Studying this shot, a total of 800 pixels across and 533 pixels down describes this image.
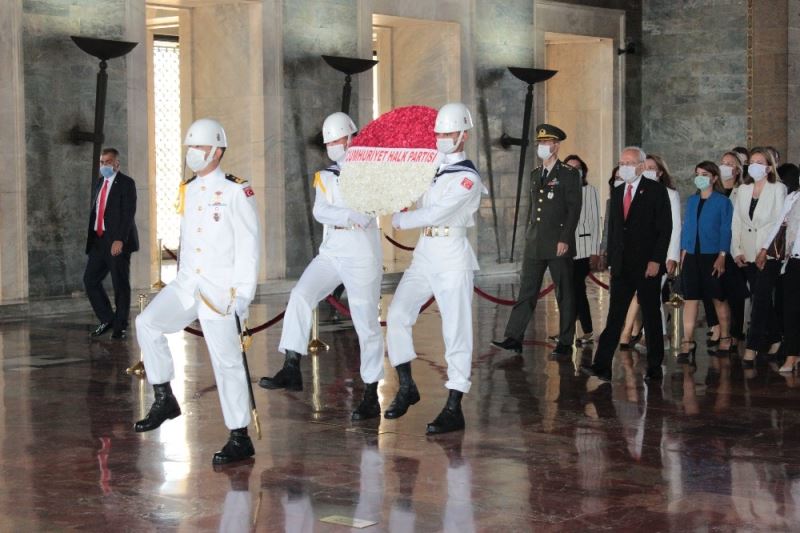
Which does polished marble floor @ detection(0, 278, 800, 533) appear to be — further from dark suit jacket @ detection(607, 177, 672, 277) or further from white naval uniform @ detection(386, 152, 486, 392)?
dark suit jacket @ detection(607, 177, 672, 277)

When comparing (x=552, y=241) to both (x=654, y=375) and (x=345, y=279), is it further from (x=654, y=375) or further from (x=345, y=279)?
(x=345, y=279)

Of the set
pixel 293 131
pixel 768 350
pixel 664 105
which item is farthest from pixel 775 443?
pixel 664 105

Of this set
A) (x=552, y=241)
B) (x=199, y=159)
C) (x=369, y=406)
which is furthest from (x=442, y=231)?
(x=552, y=241)

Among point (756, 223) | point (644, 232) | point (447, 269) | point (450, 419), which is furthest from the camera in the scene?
point (756, 223)

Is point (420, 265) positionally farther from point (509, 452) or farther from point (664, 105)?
point (664, 105)

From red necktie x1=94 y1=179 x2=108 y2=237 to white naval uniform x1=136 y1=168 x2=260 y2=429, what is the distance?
5375 millimetres

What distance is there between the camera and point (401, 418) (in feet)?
28.7

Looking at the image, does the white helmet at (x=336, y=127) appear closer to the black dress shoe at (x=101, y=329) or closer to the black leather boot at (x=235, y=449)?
the black leather boot at (x=235, y=449)

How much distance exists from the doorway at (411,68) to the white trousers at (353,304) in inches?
419

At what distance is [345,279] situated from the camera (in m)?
9.05

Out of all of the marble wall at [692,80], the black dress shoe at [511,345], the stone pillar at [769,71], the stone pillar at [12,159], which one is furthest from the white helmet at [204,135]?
the marble wall at [692,80]

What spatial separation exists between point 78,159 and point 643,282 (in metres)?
7.62

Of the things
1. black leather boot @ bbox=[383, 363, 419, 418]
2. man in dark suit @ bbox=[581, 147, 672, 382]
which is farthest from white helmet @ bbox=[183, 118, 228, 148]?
man in dark suit @ bbox=[581, 147, 672, 382]

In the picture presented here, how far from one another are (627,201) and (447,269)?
98.8 inches
